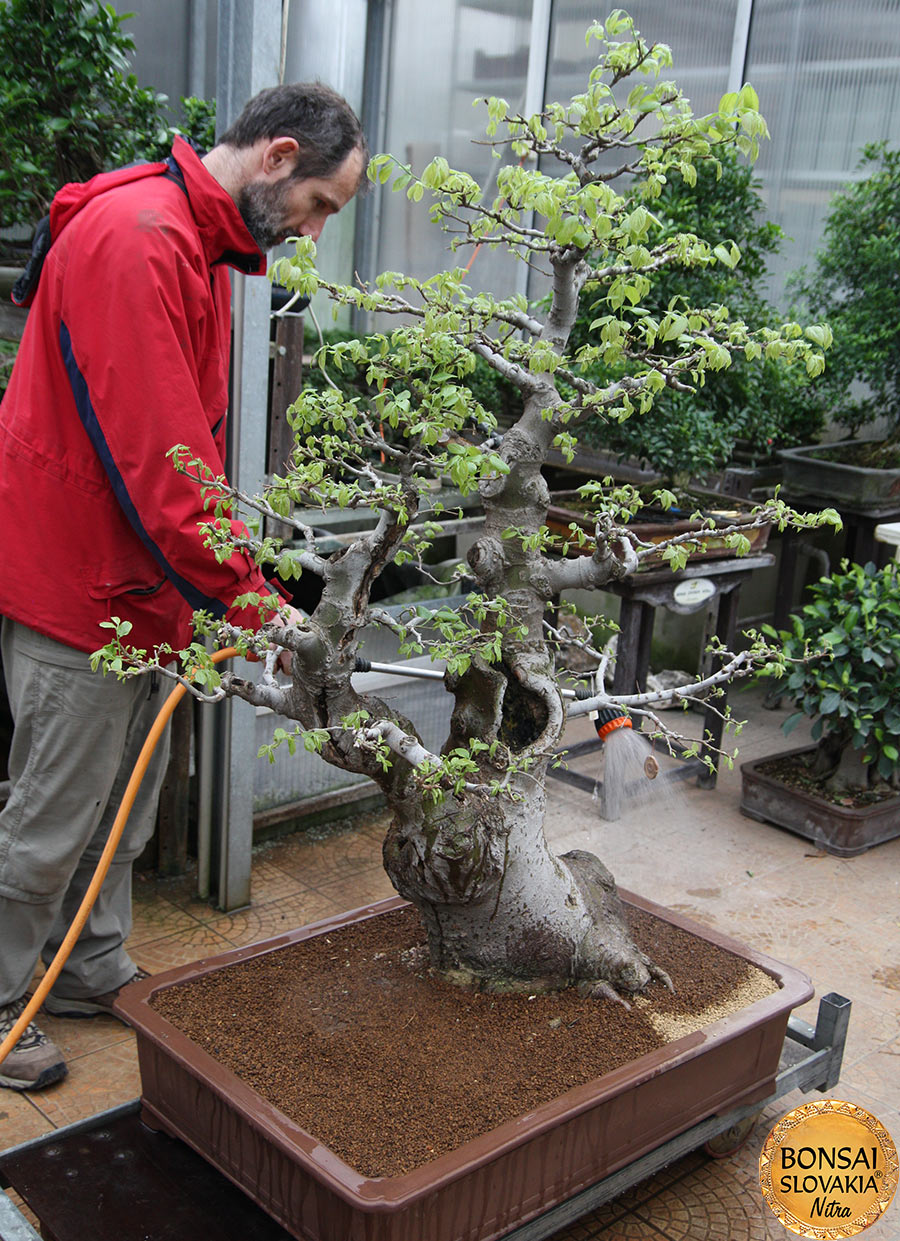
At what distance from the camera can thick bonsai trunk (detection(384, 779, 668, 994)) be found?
1.80m

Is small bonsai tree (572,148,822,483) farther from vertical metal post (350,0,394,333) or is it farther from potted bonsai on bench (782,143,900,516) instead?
vertical metal post (350,0,394,333)

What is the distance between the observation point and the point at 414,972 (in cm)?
194

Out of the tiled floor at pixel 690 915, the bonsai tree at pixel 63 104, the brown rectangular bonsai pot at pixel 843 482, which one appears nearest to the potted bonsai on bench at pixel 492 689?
the tiled floor at pixel 690 915

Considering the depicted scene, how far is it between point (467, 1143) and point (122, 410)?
113 cm

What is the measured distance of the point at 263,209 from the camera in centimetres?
189

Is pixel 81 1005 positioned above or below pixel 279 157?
below

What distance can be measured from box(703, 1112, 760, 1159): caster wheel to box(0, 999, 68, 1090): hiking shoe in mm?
1177

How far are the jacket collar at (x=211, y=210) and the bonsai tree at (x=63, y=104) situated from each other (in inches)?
50.3

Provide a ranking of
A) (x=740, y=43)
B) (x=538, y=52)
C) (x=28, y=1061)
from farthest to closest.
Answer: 1. (x=538, y=52)
2. (x=740, y=43)
3. (x=28, y=1061)

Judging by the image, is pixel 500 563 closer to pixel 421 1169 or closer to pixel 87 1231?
pixel 421 1169

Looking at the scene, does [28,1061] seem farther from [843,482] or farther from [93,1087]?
[843,482]

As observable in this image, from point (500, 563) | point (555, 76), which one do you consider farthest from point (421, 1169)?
point (555, 76)

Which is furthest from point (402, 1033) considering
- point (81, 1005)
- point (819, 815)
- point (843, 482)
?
point (843, 482)

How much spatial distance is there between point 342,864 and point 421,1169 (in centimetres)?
162
